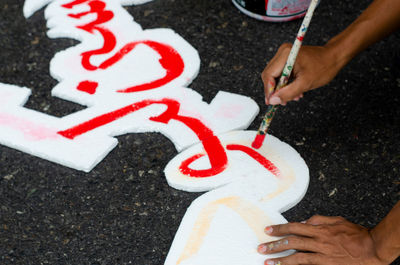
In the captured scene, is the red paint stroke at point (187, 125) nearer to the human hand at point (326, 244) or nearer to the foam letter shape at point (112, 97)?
the foam letter shape at point (112, 97)

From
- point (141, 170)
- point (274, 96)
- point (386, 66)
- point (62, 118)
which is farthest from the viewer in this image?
point (386, 66)

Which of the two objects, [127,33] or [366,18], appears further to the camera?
[127,33]

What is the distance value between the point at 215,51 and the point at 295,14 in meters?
0.37

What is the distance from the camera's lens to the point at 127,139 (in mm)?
1731

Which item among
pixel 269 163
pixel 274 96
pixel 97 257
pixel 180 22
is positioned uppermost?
pixel 274 96

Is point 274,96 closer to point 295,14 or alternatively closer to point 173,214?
point 173,214

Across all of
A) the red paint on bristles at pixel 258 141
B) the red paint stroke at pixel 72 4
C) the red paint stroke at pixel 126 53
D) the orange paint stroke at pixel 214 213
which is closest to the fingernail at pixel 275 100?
the red paint on bristles at pixel 258 141

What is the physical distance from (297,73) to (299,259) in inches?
19.8

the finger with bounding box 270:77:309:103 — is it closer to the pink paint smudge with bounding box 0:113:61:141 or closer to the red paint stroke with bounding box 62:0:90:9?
the pink paint smudge with bounding box 0:113:61:141

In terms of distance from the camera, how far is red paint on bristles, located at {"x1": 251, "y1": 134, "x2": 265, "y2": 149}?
1.60 m

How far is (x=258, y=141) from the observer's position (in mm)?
1619

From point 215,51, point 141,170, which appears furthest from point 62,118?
point 215,51

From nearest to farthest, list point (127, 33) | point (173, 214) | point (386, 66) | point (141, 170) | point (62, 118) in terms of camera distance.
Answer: point (173, 214)
point (141, 170)
point (62, 118)
point (386, 66)
point (127, 33)

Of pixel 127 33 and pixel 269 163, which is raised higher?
pixel 127 33
